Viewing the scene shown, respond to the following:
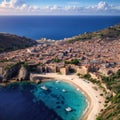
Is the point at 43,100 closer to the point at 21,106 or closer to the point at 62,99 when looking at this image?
the point at 62,99

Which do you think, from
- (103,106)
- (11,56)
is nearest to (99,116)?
(103,106)

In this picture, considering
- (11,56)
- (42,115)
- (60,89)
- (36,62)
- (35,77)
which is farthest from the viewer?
(11,56)

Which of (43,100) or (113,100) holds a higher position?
(113,100)

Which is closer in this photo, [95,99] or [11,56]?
[95,99]

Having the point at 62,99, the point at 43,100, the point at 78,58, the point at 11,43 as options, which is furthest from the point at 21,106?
the point at 11,43

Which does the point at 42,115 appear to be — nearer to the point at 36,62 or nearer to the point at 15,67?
the point at 15,67

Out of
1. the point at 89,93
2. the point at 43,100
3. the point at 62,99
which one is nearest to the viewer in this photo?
the point at 43,100
